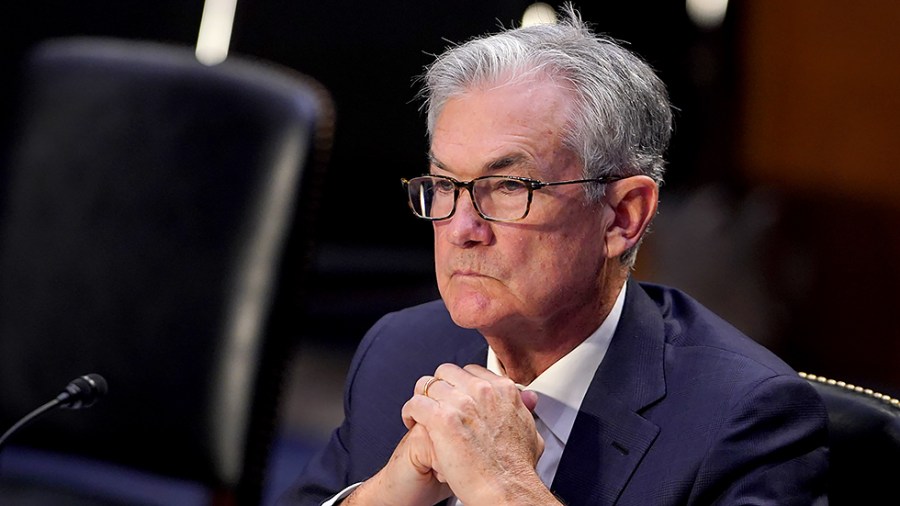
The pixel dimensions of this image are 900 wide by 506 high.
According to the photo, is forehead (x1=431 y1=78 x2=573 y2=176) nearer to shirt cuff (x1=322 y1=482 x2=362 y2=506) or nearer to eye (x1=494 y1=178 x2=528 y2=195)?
eye (x1=494 y1=178 x2=528 y2=195)

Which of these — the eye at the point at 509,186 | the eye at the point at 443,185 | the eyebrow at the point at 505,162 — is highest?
the eyebrow at the point at 505,162

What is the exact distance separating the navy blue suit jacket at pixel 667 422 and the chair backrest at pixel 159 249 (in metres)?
0.17

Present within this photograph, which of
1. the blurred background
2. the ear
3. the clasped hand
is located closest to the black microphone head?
the clasped hand

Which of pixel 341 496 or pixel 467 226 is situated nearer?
pixel 467 226

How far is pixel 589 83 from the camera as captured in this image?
1.66 m

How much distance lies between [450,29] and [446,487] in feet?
8.36

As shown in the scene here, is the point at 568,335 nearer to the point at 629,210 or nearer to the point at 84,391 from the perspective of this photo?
the point at 629,210

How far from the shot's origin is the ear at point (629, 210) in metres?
1.71

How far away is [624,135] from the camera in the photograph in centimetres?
168

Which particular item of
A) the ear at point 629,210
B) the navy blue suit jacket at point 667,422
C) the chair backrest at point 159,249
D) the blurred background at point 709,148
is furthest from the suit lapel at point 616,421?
the blurred background at point 709,148

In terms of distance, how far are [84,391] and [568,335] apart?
753 millimetres

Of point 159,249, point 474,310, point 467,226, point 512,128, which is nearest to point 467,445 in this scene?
point 474,310

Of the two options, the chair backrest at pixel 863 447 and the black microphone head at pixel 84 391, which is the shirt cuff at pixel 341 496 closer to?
the black microphone head at pixel 84 391

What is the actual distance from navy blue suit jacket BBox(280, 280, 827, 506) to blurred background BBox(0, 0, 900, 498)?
198cm
